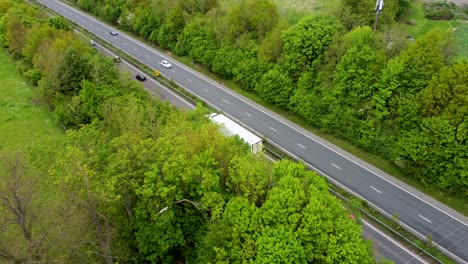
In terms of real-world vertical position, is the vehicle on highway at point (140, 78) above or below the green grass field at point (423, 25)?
below

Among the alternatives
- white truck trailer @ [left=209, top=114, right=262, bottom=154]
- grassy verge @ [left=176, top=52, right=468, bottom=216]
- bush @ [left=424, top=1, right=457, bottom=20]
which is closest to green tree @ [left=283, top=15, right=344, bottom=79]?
grassy verge @ [left=176, top=52, right=468, bottom=216]

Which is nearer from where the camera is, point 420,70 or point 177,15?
point 420,70

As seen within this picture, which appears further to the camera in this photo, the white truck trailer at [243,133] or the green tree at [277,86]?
the green tree at [277,86]

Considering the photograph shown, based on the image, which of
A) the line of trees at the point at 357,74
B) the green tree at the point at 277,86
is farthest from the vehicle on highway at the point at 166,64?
the green tree at the point at 277,86

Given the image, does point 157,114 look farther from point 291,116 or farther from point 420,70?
point 420,70

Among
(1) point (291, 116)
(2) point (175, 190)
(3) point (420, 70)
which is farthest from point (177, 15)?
(2) point (175, 190)

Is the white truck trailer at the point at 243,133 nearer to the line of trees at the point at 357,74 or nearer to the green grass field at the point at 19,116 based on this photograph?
the line of trees at the point at 357,74
